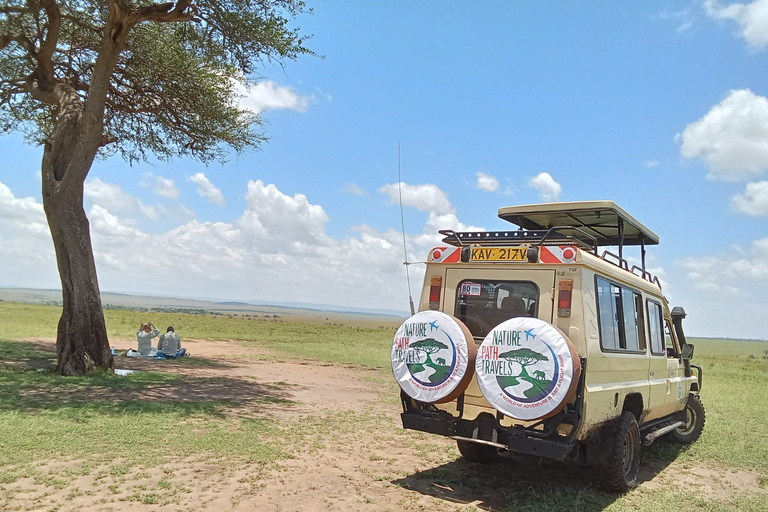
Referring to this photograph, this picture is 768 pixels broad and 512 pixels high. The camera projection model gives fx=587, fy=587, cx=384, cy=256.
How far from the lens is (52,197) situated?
1313cm

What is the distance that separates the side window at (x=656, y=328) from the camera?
27.0 feet

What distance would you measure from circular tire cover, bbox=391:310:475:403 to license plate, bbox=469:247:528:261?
834 mm

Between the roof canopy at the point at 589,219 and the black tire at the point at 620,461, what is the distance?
8.44ft

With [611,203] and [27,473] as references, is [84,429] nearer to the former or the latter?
[27,473]

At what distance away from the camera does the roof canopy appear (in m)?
8.34

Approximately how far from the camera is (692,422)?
33.7 feet

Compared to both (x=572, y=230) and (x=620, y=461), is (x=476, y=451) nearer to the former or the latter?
(x=620, y=461)

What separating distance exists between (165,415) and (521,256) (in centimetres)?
618

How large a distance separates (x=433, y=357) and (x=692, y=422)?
6.50 metres

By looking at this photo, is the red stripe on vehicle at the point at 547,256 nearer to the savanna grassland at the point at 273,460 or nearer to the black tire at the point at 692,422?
the savanna grassland at the point at 273,460

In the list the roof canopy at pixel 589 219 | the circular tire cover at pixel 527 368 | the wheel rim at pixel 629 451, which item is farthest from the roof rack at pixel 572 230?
the wheel rim at pixel 629 451

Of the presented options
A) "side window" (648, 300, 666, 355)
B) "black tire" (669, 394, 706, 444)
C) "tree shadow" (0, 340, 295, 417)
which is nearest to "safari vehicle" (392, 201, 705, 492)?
"side window" (648, 300, 666, 355)

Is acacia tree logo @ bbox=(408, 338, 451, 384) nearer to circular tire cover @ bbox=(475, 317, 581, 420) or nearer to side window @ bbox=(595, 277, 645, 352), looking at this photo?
circular tire cover @ bbox=(475, 317, 581, 420)

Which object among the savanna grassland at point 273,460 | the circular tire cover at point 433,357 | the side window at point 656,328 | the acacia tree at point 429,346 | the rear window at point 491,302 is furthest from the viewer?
the side window at point 656,328
